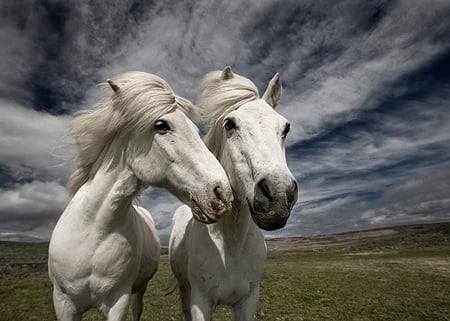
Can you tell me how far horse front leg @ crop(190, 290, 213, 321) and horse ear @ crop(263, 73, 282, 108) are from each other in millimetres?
2691

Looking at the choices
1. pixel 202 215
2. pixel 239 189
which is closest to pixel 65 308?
pixel 202 215

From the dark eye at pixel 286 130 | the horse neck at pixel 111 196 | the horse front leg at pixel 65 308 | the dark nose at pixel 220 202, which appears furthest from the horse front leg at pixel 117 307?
the dark eye at pixel 286 130

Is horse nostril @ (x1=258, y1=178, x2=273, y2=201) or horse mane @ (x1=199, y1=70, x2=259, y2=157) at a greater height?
horse mane @ (x1=199, y1=70, x2=259, y2=157)

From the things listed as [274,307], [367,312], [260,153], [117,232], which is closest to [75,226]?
[117,232]

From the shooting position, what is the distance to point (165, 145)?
2922mm

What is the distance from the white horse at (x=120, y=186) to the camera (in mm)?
2920

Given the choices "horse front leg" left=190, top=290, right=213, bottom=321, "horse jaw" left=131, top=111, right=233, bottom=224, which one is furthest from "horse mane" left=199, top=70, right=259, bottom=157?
"horse front leg" left=190, top=290, right=213, bottom=321

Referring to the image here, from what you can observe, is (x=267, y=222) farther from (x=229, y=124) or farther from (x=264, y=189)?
(x=229, y=124)

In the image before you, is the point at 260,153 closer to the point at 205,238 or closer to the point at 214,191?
the point at 214,191

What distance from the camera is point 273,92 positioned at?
398cm

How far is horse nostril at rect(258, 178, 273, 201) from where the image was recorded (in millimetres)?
2450

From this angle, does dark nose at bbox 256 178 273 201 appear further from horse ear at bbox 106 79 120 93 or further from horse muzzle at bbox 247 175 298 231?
horse ear at bbox 106 79 120 93

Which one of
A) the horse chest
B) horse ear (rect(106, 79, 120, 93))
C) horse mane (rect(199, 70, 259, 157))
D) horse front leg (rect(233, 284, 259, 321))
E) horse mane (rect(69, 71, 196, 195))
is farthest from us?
horse mane (rect(199, 70, 259, 157))

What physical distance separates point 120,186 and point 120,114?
85 cm
